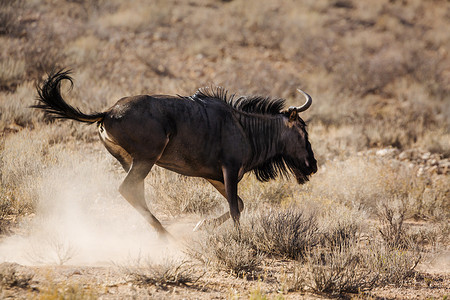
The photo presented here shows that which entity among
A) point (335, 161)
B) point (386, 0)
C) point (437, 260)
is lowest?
point (437, 260)

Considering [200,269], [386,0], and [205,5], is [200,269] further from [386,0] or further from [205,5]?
[386,0]

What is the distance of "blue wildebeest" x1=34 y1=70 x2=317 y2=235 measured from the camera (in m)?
5.30

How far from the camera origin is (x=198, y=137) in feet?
18.7

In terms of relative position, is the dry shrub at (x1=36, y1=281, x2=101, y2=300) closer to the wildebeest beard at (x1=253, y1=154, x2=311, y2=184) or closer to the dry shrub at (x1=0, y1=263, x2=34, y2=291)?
the dry shrub at (x1=0, y1=263, x2=34, y2=291)

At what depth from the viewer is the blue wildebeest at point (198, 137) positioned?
530 cm

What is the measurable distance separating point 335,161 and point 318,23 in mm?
13053

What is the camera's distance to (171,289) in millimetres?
4449

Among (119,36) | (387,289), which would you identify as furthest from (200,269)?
(119,36)

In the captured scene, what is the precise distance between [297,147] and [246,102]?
0.98 meters

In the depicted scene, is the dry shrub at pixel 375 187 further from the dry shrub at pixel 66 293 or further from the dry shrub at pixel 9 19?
the dry shrub at pixel 9 19

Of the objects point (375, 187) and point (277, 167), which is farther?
point (375, 187)

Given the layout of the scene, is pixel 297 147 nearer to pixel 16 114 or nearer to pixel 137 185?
pixel 137 185

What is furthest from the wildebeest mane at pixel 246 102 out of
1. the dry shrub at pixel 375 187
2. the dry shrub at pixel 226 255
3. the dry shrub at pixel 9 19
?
the dry shrub at pixel 9 19

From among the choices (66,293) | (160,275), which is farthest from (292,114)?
(66,293)
